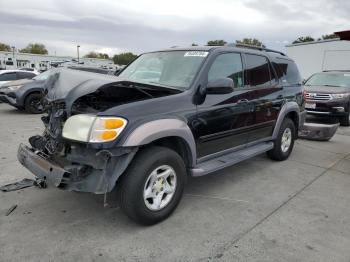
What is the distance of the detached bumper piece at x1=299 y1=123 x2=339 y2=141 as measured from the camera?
773 cm

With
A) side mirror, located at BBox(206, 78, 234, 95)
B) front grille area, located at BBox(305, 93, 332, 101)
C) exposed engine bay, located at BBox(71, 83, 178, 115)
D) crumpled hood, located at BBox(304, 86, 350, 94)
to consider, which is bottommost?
front grille area, located at BBox(305, 93, 332, 101)

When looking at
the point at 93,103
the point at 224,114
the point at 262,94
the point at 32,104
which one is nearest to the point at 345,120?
the point at 262,94

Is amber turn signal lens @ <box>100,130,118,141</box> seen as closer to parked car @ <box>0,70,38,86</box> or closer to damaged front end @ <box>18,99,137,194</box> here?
damaged front end @ <box>18,99,137,194</box>

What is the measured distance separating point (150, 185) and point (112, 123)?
0.77m

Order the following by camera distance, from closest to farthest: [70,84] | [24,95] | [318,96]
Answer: [70,84]
[318,96]
[24,95]

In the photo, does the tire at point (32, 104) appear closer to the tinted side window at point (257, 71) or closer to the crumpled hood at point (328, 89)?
the tinted side window at point (257, 71)

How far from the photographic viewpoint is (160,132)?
333 centimetres

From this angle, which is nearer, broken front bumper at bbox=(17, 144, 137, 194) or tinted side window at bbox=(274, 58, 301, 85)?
broken front bumper at bbox=(17, 144, 137, 194)

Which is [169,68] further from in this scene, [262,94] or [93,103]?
[262,94]

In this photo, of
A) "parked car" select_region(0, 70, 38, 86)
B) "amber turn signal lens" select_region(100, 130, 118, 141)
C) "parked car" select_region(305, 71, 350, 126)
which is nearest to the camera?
"amber turn signal lens" select_region(100, 130, 118, 141)

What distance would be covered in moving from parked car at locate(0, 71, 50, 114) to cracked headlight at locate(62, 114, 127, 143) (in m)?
8.55

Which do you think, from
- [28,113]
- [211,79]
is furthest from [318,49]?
[211,79]

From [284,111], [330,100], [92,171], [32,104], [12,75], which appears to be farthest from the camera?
[12,75]

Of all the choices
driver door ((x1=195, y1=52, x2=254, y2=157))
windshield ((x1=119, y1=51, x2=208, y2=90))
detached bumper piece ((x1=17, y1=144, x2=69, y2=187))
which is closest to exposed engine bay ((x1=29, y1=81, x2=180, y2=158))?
detached bumper piece ((x1=17, y1=144, x2=69, y2=187))
